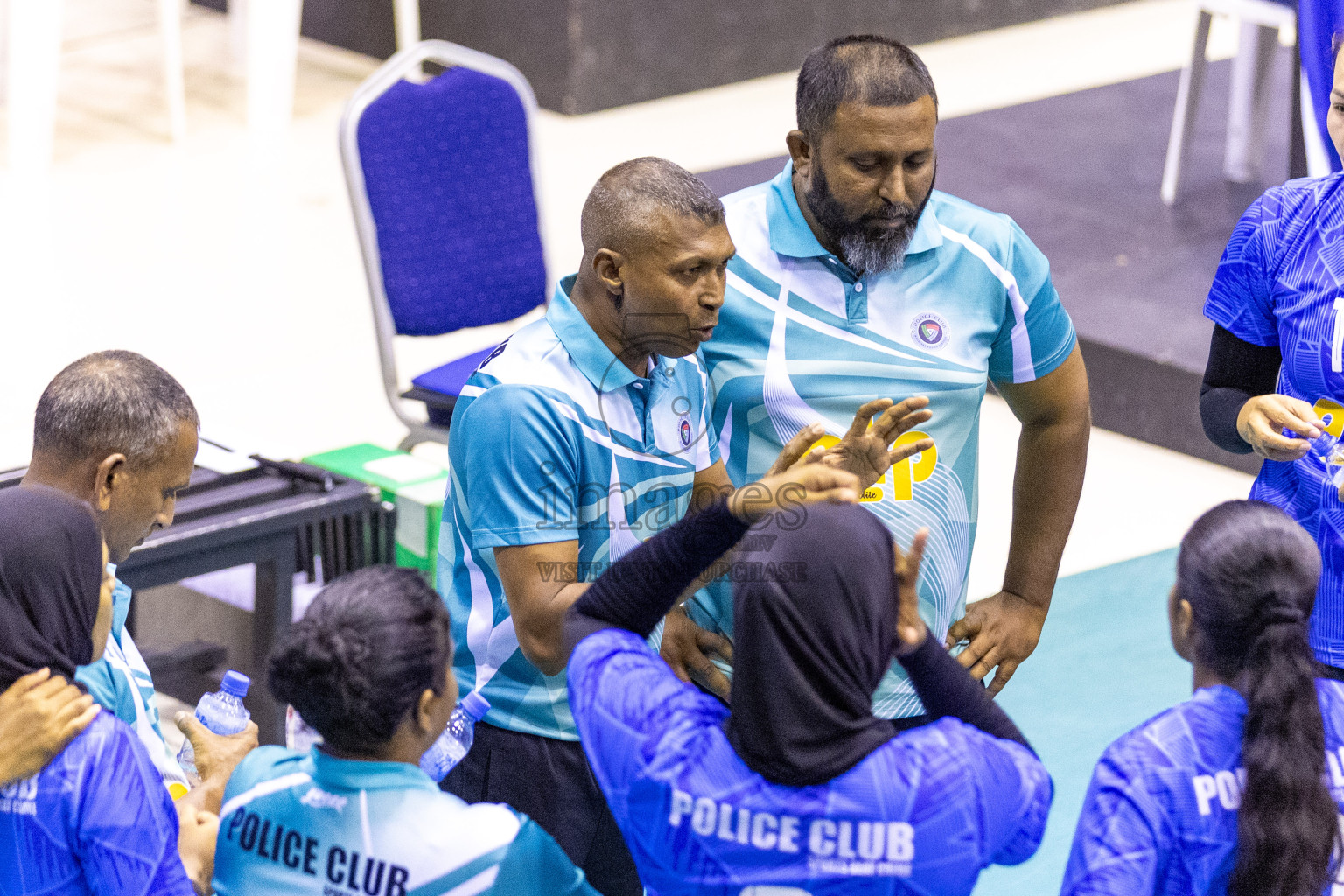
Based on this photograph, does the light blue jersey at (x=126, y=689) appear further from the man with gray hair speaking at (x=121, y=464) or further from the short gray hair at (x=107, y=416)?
the short gray hair at (x=107, y=416)

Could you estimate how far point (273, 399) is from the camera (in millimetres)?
5242

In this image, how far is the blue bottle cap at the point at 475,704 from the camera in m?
2.13

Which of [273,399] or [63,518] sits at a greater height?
[63,518]

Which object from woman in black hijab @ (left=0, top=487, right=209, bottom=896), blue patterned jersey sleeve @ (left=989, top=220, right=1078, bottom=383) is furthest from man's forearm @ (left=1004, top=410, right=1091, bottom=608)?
woman in black hijab @ (left=0, top=487, right=209, bottom=896)

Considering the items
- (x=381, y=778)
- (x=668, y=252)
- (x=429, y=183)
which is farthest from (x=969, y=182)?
(x=381, y=778)

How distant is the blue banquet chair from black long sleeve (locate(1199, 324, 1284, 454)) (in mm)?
2053

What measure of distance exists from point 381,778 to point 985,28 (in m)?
7.94

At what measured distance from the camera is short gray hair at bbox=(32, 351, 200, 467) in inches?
81.2

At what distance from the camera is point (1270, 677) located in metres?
1.64

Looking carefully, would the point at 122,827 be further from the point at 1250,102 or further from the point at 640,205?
the point at 1250,102

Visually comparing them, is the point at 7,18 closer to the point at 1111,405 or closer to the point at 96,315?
the point at 96,315

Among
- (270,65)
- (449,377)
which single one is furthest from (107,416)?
(270,65)

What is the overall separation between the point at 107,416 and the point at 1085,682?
2472 mm

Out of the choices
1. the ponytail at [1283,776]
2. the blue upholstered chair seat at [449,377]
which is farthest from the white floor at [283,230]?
the ponytail at [1283,776]
